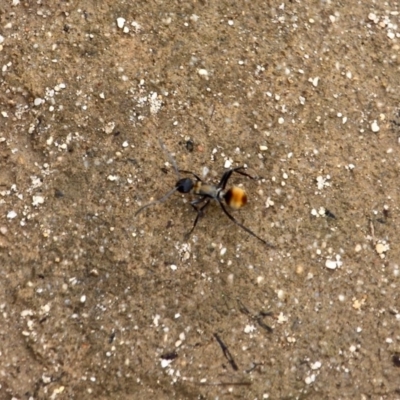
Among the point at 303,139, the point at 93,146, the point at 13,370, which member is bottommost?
the point at 13,370

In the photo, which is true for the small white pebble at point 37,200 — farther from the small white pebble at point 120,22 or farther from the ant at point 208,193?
the small white pebble at point 120,22

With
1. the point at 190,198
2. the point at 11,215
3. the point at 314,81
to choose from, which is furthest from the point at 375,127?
the point at 11,215

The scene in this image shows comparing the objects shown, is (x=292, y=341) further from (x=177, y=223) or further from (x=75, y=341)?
(x=75, y=341)

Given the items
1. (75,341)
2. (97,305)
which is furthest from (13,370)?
(97,305)

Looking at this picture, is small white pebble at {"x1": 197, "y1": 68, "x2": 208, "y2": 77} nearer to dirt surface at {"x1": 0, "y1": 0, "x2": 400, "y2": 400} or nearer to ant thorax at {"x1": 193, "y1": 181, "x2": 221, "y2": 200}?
dirt surface at {"x1": 0, "y1": 0, "x2": 400, "y2": 400}

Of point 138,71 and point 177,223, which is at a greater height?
point 138,71

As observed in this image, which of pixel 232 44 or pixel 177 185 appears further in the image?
pixel 232 44
